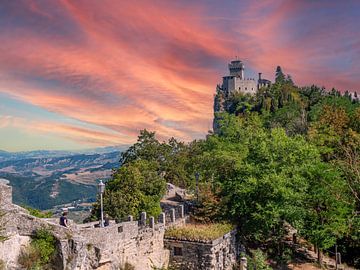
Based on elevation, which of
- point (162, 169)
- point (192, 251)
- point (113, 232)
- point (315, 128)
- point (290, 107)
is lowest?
point (192, 251)

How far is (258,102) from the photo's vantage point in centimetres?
10262

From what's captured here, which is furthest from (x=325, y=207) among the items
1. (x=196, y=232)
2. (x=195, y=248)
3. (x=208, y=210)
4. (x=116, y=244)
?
(x=116, y=244)

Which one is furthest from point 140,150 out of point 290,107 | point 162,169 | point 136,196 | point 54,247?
point 290,107

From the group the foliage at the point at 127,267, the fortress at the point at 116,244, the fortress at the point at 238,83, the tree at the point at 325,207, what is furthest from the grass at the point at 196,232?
the fortress at the point at 238,83

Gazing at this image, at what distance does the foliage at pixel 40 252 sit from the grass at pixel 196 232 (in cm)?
1036

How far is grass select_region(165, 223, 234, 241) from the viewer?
2720 centimetres

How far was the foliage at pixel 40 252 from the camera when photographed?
1788 cm

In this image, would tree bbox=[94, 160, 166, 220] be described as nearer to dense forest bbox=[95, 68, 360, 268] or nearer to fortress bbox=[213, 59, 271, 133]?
dense forest bbox=[95, 68, 360, 268]

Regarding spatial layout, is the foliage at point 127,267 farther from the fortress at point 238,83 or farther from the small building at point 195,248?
the fortress at point 238,83

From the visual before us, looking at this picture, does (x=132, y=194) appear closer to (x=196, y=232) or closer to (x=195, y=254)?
(x=196, y=232)

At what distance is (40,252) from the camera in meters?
18.3

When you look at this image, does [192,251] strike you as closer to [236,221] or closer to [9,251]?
[236,221]

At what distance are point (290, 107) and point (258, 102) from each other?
1676 cm

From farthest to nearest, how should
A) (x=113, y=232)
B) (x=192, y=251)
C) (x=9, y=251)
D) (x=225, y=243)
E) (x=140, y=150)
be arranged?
(x=140, y=150) < (x=225, y=243) < (x=192, y=251) < (x=113, y=232) < (x=9, y=251)
